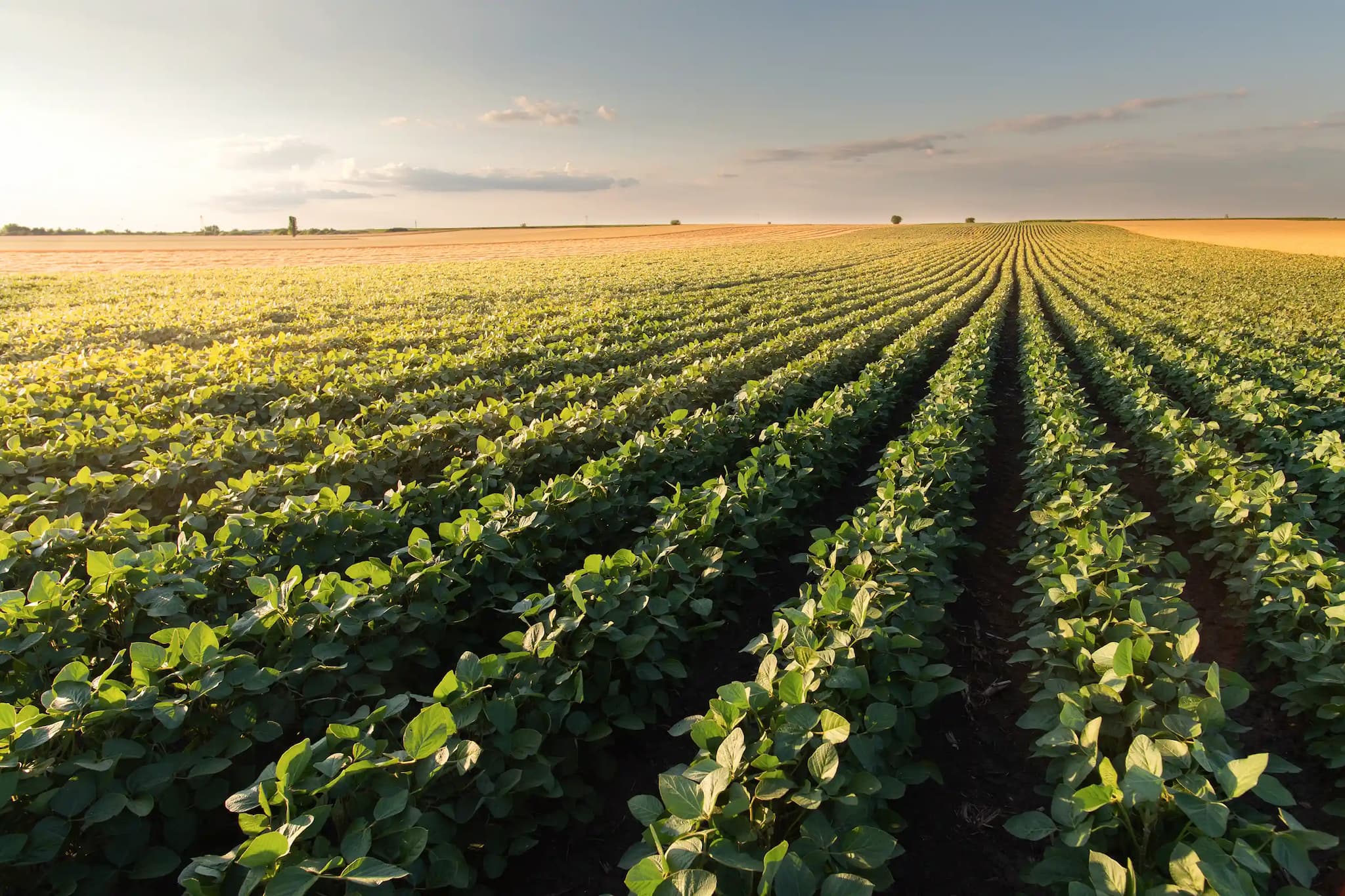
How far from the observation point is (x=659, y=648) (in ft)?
11.3

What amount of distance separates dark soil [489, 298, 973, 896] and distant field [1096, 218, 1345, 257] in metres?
75.8

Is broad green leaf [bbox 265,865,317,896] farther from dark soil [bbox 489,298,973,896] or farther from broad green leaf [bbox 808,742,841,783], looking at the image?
broad green leaf [bbox 808,742,841,783]

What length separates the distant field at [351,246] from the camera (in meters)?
46.7

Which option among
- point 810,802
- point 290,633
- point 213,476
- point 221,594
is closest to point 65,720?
point 290,633

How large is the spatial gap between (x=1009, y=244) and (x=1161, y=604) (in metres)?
83.9

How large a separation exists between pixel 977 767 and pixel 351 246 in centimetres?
7737

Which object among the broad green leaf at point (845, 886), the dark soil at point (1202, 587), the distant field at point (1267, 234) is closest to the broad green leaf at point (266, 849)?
the broad green leaf at point (845, 886)

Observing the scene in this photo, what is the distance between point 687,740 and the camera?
155 inches

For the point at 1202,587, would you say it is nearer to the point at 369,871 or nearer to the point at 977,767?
the point at 977,767

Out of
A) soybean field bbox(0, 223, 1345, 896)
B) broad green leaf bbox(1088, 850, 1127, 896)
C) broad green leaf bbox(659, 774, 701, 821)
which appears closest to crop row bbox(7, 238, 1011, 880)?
soybean field bbox(0, 223, 1345, 896)

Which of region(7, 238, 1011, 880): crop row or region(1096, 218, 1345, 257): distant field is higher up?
region(1096, 218, 1345, 257): distant field

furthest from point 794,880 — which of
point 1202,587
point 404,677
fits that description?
point 1202,587

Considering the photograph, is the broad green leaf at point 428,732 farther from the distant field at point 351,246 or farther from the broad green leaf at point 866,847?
the distant field at point 351,246

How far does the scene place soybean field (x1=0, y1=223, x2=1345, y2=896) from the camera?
218 centimetres
